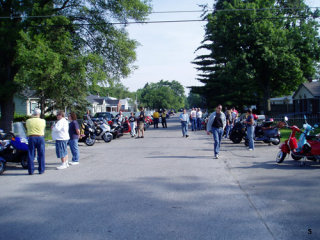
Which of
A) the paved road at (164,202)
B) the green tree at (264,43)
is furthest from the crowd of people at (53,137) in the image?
the green tree at (264,43)

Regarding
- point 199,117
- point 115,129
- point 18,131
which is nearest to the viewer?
point 18,131

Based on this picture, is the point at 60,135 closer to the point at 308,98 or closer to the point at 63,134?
the point at 63,134

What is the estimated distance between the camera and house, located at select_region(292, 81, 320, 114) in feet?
126

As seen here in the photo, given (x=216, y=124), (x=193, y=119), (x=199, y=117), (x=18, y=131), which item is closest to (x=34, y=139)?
(x=18, y=131)

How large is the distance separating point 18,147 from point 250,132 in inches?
341

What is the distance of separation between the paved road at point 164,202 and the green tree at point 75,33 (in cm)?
1130

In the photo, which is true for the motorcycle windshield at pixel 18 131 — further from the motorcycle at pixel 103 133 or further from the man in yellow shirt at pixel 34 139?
the motorcycle at pixel 103 133

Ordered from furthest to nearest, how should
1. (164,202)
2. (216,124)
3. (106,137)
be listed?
(106,137) < (216,124) < (164,202)

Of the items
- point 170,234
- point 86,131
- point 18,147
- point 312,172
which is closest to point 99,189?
point 170,234

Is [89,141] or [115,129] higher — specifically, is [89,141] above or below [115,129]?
below

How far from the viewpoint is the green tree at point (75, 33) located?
1906cm

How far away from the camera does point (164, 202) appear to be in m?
5.95

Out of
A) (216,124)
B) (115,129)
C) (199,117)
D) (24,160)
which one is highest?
(199,117)

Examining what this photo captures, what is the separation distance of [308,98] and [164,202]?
126 feet
